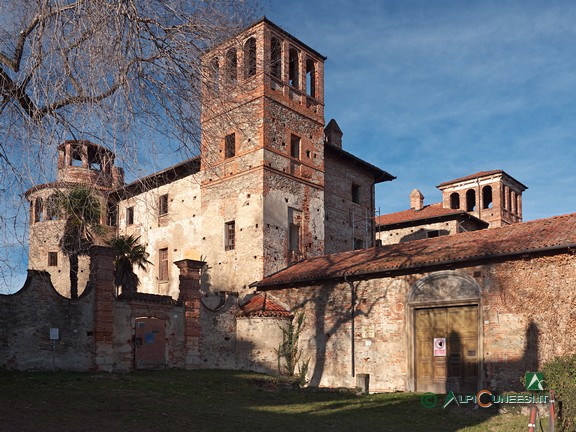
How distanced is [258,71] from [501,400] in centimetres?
876

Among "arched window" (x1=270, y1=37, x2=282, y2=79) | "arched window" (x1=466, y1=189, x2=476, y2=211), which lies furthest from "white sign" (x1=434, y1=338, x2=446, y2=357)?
Answer: "arched window" (x1=466, y1=189, x2=476, y2=211)

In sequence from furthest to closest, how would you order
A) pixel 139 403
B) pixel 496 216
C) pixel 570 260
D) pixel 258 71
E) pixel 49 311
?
pixel 496 216 → pixel 49 311 → pixel 570 260 → pixel 139 403 → pixel 258 71

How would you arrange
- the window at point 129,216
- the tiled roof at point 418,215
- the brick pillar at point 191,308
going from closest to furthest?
the brick pillar at point 191,308 < the window at point 129,216 < the tiled roof at point 418,215

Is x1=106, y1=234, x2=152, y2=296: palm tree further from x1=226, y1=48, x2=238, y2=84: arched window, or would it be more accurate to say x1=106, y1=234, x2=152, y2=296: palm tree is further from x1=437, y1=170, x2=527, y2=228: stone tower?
x1=437, y1=170, x2=527, y2=228: stone tower

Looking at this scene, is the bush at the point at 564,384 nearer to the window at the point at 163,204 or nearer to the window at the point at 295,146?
the window at the point at 295,146

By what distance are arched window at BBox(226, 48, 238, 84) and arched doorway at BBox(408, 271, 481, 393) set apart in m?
9.94

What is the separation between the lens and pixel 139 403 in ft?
37.7

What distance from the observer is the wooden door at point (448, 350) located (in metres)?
15.4

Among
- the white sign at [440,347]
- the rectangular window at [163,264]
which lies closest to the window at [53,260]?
the rectangular window at [163,264]

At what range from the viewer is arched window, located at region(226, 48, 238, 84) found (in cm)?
791

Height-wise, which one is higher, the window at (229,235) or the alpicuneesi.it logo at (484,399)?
the window at (229,235)

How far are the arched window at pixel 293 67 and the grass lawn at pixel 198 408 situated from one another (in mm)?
13280

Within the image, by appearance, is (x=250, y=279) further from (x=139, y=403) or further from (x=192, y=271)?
(x=139, y=403)

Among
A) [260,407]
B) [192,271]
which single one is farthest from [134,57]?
[192,271]
